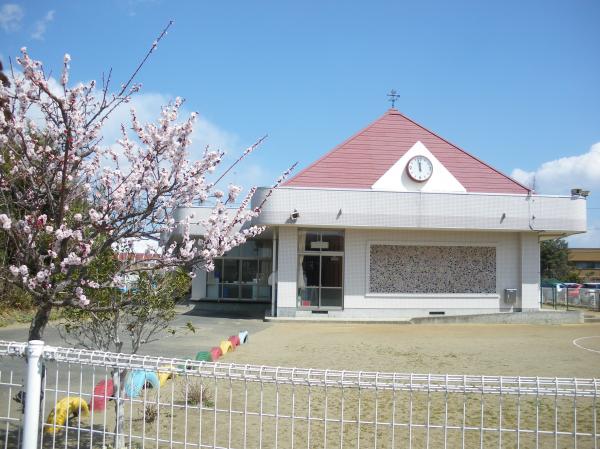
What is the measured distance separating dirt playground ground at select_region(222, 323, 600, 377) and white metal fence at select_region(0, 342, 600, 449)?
318cm

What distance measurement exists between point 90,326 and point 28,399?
234 centimetres

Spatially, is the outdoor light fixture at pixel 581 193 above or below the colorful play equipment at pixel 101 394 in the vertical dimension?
above

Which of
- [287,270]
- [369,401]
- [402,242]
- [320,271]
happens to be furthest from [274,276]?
[369,401]

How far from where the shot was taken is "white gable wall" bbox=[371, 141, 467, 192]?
24672 mm

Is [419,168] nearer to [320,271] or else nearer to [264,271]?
[320,271]

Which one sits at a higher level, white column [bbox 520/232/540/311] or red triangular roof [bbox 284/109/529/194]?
red triangular roof [bbox 284/109/529/194]

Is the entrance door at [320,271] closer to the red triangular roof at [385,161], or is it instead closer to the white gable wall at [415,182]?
the red triangular roof at [385,161]

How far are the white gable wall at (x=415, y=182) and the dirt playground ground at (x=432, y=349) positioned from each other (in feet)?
20.9

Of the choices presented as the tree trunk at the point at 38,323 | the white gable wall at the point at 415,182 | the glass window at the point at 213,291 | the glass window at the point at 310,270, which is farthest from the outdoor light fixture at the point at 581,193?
the tree trunk at the point at 38,323

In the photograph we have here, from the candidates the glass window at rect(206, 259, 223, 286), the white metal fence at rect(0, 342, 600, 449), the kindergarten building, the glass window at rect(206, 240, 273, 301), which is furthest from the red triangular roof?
the white metal fence at rect(0, 342, 600, 449)

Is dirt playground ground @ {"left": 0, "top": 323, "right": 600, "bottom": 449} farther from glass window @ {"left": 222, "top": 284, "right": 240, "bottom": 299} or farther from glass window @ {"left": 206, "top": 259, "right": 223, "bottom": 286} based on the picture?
glass window @ {"left": 206, "top": 259, "right": 223, "bottom": 286}

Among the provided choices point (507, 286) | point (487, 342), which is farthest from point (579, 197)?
point (487, 342)

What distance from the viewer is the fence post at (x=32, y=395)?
4309mm

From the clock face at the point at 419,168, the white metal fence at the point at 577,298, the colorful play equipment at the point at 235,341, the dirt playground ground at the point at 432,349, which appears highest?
the clock face at the point at 419,168
